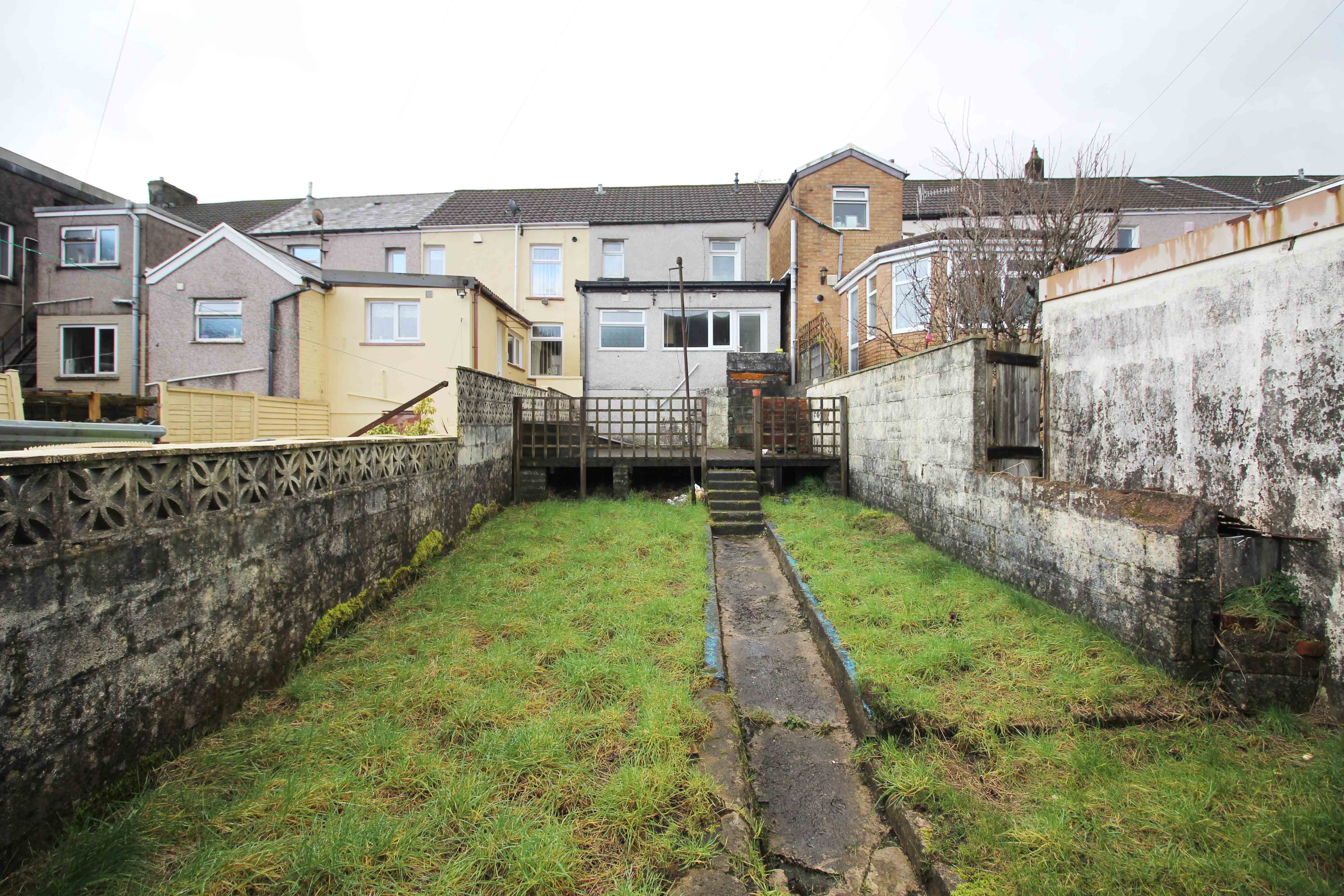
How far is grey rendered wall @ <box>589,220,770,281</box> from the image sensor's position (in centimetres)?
2148

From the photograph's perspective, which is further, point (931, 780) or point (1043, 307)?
point (1043, 307)

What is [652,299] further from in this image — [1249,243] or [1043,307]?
[1249,243]

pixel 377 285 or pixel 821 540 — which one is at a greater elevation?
pixel 377 285

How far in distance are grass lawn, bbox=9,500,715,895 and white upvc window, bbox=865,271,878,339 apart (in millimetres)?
11631

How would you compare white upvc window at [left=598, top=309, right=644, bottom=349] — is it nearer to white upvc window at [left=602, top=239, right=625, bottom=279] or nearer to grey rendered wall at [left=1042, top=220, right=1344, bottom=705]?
white upvc window at [left=602, top=239, right=625, bottom=279]

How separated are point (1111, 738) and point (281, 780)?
161 inches

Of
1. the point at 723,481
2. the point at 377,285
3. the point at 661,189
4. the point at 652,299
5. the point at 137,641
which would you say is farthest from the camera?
the point at 661,189

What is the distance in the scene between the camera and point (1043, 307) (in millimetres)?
5547

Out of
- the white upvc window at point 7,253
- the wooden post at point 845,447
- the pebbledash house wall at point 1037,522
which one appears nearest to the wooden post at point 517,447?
the wooden post at point 845,447

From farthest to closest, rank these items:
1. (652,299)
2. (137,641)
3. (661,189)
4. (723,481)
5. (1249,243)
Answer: (661,189) → (652,299) → (723,481) → (1249,243) → (137,641)

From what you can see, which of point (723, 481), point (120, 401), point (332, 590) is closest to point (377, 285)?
point (120, 401)

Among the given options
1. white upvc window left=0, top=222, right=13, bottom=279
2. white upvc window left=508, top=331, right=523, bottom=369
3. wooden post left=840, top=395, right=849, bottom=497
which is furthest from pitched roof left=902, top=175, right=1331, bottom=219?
white upvc window left=0, top=222, right=13, bottom=279

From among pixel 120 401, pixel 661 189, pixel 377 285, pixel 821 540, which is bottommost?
pixel 821 540

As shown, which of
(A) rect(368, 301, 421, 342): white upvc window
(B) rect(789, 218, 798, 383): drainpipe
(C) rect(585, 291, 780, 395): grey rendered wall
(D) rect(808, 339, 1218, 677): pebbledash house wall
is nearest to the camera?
(D) rect(808, 339, 1218, 677): pebbledash house wall
